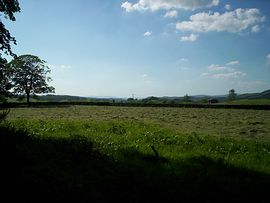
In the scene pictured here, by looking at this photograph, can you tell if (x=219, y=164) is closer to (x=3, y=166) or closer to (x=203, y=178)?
(x=203, y=178)

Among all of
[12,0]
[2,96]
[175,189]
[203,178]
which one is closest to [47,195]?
[175,189]

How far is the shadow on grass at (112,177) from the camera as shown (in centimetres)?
726

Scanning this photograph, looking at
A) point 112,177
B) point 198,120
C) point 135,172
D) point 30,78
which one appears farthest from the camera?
point 30,78

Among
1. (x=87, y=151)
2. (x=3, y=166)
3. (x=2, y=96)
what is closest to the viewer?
(x=3, y=166)

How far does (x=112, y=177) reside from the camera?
8.41 m

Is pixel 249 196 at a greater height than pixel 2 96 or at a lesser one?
lesser

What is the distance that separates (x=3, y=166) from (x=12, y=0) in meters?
9.47

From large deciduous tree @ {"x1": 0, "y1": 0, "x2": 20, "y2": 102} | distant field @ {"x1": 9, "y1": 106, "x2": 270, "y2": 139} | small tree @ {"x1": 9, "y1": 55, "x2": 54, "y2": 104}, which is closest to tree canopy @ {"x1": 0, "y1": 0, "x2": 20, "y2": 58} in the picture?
large deciduous tree @ {"x1": 0, "y1": 0, "x2": 20, "y2": 102}

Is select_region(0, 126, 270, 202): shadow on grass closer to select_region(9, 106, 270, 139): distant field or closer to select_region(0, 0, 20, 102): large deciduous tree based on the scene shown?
select_region(0, 0, 20, 102): large deciduous tree

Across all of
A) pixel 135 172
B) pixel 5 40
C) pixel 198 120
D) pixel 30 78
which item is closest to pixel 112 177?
pixel 135 172

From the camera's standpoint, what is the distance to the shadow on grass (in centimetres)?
726

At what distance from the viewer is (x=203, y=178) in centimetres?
892

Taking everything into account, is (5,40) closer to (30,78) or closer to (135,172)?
(135,172)

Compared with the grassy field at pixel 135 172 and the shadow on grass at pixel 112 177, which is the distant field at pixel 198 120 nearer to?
the grassy field at pixel 135 172
